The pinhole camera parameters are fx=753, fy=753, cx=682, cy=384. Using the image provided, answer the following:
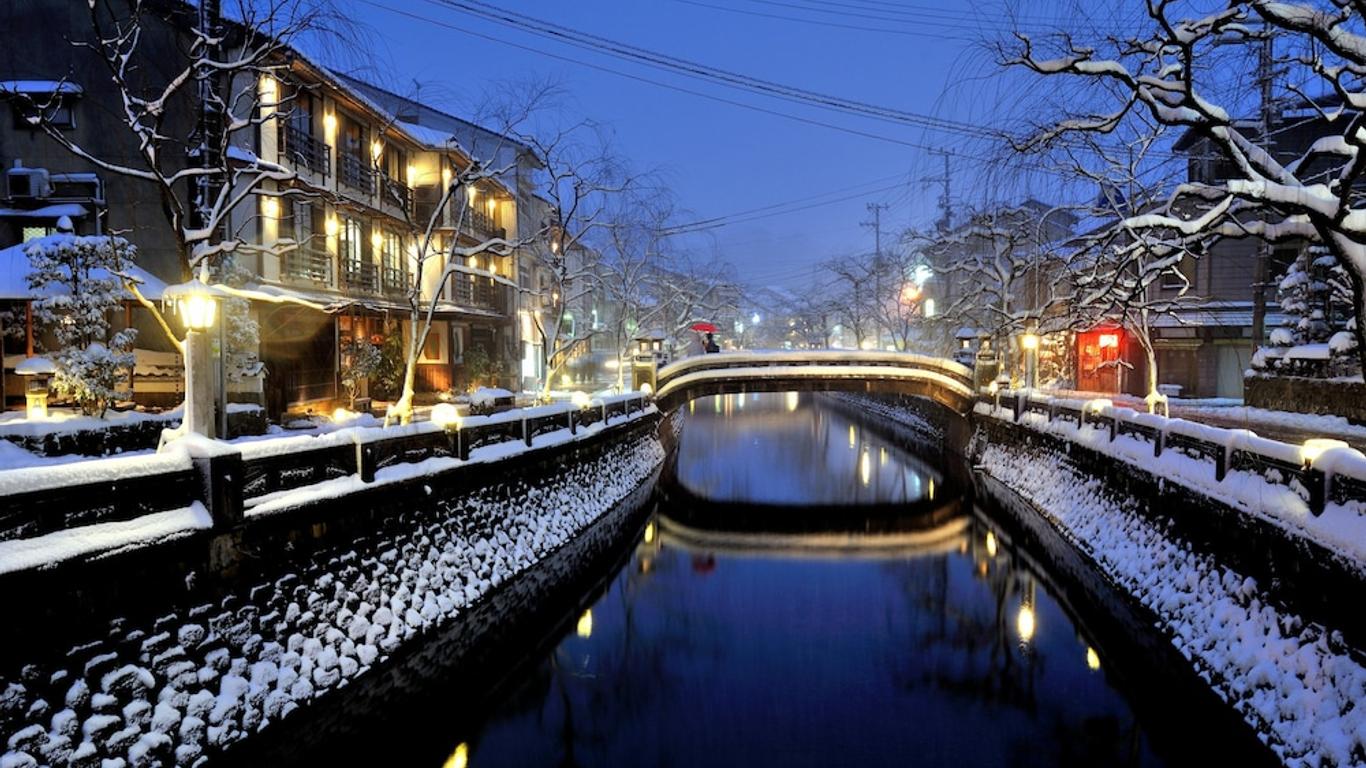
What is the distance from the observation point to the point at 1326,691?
7254 millimetres

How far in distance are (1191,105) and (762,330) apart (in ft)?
316

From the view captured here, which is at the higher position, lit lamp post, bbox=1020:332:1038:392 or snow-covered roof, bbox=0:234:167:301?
snow-covered roof, bbox=0:234:167:301

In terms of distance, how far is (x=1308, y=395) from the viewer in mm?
23000

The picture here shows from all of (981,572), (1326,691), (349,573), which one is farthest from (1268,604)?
(349,573)

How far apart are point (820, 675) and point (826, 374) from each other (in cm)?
2049

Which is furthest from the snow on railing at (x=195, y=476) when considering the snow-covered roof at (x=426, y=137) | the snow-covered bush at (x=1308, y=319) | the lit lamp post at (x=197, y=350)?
the snow-covered bush at (x=1308, y=319)

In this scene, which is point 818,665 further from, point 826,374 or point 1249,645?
point 826,374

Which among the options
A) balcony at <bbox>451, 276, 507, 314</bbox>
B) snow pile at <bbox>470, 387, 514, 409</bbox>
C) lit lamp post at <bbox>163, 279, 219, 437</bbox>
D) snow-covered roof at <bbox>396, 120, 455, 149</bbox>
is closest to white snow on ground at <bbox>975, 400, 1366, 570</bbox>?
lit lamp post at <bbox>163, 279, 219, 437</bbox>

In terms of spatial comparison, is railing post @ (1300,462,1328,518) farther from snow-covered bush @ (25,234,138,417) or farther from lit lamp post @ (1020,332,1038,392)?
snow-covered bush @ (25,234,138,417)

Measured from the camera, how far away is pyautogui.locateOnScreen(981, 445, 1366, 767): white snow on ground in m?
7.02

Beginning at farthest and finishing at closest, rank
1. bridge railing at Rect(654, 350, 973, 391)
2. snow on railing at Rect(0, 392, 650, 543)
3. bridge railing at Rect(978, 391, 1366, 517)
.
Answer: bridge railing at Rect(654, 350, 973, 391), bridge railing at Rect(978, 391, 1366, 517), snow on railing at Rect(0, 392, 650, 543)

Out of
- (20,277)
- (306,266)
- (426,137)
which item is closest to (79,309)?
(20,277)

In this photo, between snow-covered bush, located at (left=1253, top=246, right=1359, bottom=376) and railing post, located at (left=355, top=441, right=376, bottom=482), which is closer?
railing post, located at (left=355, top=441, right=376, bottom=482)

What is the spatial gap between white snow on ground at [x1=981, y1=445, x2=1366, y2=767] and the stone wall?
11.6 meters
